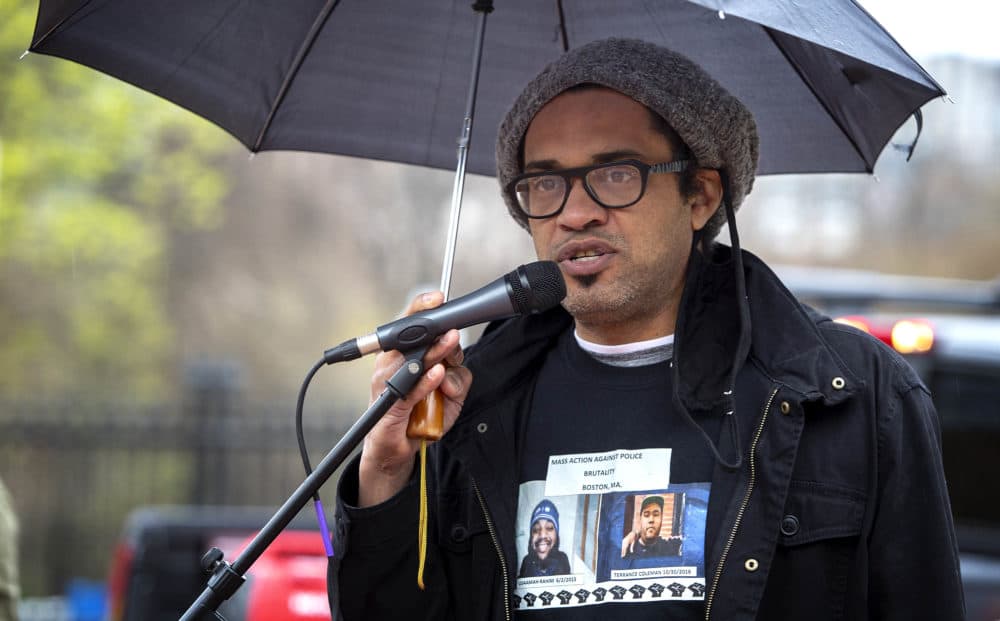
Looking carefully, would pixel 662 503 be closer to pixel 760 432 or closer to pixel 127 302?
pixel 760 432

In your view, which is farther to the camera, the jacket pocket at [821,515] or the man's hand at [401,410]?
the jacket pocket at [821,515]

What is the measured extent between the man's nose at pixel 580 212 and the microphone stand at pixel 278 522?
0.71 meters

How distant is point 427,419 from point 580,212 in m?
0.62

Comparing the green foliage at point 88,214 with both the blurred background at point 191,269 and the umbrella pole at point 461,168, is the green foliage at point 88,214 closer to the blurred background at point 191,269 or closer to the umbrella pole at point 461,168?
the blurred background at point 191,269

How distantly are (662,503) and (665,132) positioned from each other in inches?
35.1

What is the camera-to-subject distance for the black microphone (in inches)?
91.7

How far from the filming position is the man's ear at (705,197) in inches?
121

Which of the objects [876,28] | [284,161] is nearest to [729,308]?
[876,28]

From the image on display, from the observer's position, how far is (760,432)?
268 centimetres

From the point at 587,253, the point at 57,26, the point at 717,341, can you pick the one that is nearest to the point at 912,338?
the point at 717,341

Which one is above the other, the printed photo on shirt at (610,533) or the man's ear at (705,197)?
the man's ear at (705,197)

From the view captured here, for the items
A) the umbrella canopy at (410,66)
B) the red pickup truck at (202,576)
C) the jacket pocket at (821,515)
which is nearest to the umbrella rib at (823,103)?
the umbrella canopy at (410,66)

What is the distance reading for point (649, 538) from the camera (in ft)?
8.79

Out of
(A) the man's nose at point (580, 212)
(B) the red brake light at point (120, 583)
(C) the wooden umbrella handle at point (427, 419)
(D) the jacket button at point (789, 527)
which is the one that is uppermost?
(A) the man's nose at point (580, 212)
